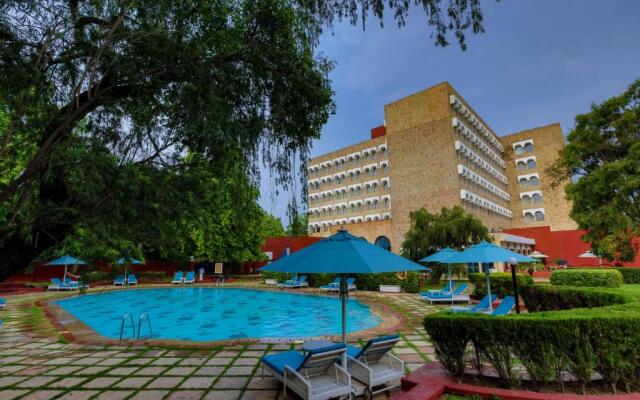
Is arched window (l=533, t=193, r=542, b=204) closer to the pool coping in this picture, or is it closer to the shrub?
the shrub

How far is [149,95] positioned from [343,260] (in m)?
3.52

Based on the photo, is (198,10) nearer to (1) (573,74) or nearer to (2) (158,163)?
(2) (158,163)

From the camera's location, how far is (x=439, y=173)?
36.2m

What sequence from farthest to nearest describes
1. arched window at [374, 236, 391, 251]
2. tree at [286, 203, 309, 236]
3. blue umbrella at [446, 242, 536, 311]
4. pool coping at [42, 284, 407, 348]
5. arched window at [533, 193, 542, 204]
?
arched window at [533, 193, 542, 204]
arched window at [374, 236, 391, 251]
blue umbrella at [446, 242, 536, 311]
pool coping at [42, 284, 407, 348]
tree at [286, 203, 309, 236]

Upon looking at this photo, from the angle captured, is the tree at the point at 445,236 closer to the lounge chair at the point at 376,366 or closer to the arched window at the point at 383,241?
the lounge chair at the point at 376,366

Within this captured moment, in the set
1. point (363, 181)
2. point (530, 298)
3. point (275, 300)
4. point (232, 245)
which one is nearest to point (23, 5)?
point (530, 298)

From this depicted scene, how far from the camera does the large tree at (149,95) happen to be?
3639mm

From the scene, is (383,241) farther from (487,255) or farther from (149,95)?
(149,95)

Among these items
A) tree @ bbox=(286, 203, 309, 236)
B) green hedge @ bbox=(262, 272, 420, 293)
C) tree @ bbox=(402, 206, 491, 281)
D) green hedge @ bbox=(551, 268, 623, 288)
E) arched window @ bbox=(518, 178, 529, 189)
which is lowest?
green hedge @ bbox=(262, 272, 420, 293)

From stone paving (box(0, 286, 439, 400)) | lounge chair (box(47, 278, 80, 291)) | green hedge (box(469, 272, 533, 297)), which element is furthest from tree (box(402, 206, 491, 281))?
lounge chair (box(47, 278, 80, 291))

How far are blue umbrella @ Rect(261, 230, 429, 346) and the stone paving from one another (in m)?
1.84

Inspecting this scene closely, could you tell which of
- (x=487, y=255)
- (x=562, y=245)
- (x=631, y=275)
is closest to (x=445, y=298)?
(x=487, y=255)

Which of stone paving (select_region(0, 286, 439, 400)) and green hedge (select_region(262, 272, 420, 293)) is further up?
green hedge (select_region(262, 272, 420, 293))

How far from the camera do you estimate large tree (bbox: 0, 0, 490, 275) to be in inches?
143
